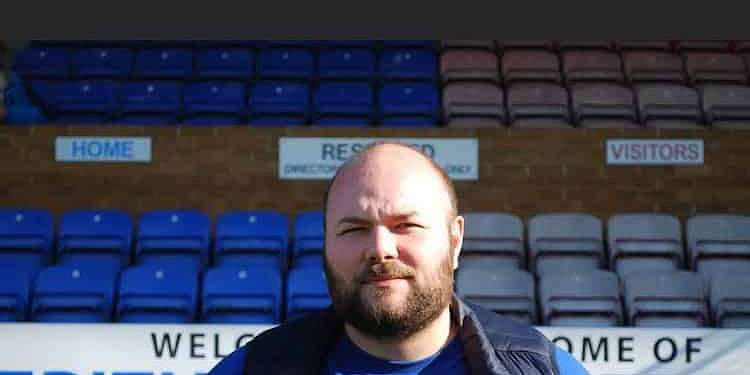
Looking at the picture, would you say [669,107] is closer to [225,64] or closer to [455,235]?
[225,64]

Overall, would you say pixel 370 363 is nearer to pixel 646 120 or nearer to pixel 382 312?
pixel 382 312

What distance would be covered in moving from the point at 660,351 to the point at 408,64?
431cm

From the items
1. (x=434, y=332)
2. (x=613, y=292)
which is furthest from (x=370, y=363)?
(x=613, y=292)

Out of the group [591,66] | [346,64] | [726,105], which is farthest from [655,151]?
[346,64]

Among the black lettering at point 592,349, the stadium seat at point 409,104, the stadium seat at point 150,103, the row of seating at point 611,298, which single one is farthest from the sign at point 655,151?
the stadium seat at point 150,103

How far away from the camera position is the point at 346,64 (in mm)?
9078

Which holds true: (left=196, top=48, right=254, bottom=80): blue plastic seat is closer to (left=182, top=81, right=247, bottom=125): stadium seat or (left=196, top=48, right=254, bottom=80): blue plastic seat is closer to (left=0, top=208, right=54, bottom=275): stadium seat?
(left=182, top=81, right=247, bottom=125): stadium seat

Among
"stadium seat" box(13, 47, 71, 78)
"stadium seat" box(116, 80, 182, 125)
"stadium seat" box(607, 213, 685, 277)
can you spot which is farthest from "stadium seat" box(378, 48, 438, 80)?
"stadium seat" box(13, 47, 71, 78)

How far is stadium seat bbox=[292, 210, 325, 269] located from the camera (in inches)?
273

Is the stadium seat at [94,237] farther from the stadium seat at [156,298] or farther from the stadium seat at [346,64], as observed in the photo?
the stadium seat at [346,64]

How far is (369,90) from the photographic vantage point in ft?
28.2

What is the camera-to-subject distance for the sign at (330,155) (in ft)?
26.1

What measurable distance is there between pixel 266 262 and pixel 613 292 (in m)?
2.05

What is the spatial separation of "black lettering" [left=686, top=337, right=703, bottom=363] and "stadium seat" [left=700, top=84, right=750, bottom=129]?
322 centimetres
